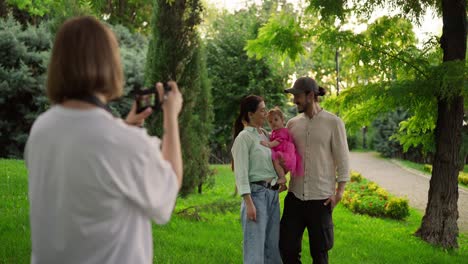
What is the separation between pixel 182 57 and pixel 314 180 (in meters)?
6.59

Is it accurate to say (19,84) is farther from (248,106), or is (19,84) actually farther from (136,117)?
(136,117)

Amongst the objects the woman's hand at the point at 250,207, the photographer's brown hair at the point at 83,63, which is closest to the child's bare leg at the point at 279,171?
the woman's hand at the point at 250,207

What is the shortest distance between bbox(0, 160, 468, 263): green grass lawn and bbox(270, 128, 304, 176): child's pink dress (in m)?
2.08

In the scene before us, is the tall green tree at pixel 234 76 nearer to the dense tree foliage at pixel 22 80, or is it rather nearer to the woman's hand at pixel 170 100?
the dense tree foliage at pixel 22 80

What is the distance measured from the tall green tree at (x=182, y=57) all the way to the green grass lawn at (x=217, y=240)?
161 centimetres

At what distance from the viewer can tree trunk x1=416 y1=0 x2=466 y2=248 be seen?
8.51 meters

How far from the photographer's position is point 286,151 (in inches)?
183

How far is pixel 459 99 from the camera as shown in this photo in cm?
851

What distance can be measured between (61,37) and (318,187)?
3.37 metres

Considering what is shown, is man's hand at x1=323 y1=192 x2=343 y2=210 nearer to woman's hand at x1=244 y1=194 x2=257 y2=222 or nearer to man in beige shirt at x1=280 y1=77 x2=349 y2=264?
man in beige shirt at x1=280 y1=77 x2=349 y2=264

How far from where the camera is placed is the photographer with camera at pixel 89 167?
1.65m

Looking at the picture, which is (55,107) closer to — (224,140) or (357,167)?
(224,140)

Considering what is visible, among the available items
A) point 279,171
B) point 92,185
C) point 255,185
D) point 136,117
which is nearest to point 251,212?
point 255,185

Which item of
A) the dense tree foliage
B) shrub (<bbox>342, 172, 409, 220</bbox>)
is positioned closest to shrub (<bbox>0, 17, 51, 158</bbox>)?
the dense tree foliage
